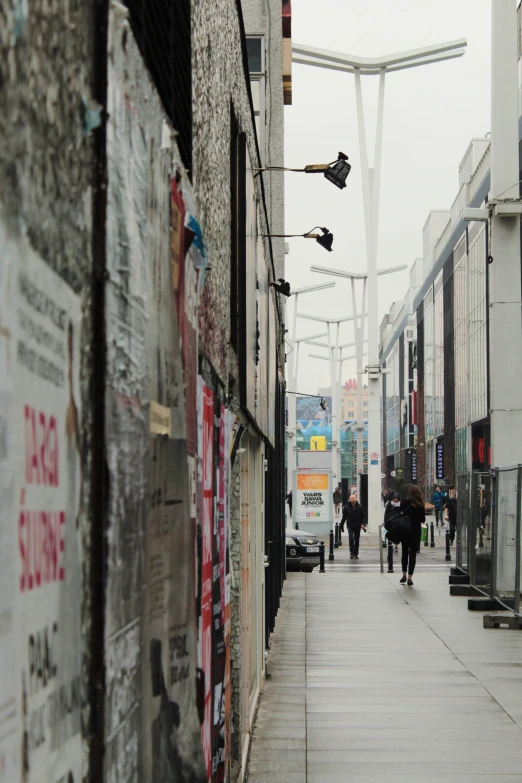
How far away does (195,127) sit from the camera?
14.3 feet

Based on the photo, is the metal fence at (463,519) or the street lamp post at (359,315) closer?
the metal fence at (463,519)

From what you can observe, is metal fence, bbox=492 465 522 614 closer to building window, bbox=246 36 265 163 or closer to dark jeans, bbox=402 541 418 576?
dark jeans, bbox=402 541 418 576

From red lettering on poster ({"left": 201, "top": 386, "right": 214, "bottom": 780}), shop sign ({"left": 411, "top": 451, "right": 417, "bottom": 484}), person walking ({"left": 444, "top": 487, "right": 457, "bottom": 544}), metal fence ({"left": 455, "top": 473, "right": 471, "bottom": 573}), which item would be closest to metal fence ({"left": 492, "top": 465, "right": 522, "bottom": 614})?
metal fence ({"left": 455, "top": 473, "right": 471, "bottom": 573})

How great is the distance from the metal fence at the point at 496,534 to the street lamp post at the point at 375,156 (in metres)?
16.9

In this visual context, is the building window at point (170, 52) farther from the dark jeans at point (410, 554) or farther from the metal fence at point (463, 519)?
the dark jeans at point (410, 554)

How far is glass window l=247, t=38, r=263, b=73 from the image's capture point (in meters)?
18.7

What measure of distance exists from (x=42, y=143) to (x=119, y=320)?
576 millimetres

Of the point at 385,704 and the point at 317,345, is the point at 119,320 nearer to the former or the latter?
the point at 385,704

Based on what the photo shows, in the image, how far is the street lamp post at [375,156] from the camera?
3347 centimetres

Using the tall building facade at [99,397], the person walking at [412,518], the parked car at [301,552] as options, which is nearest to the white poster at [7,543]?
the tall building facade at [99,397]

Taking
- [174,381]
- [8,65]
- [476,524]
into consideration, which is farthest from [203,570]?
[476,524]

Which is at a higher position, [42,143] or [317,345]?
[317,345]

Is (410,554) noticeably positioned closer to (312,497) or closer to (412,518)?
(412,518)

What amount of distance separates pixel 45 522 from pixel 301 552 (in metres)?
25.1
